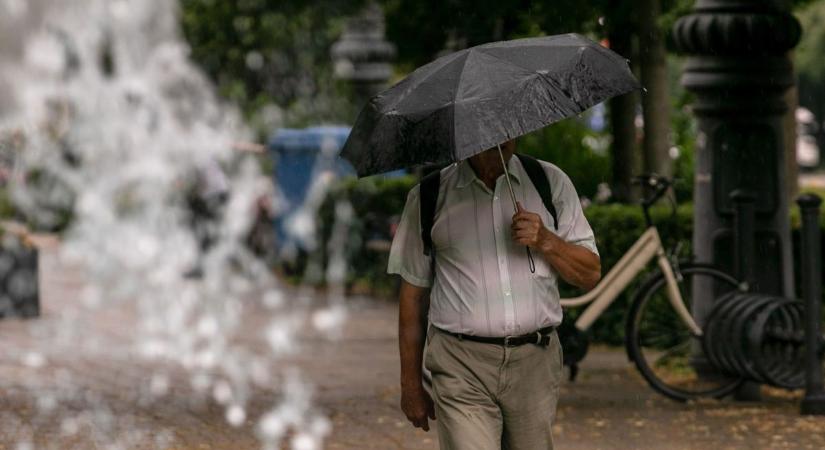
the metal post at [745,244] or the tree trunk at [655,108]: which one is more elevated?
the tree trunk at [655,108]

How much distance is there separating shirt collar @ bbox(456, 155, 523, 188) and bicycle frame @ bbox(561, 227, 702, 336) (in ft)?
15.3

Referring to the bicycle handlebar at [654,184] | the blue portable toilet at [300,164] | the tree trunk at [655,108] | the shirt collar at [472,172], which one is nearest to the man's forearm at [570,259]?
the shirt collar at [472,172]

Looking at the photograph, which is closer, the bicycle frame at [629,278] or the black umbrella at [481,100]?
the black umbrella at [481,100]

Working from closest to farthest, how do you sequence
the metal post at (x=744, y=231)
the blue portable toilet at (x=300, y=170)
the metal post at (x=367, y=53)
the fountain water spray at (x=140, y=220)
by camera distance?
the metal post at (x=744, y=231)
the fountain water spray at (x=140, y=220)
the metal post at (x=367, y=53)
the blue portable toilet at (x=300, y=170)

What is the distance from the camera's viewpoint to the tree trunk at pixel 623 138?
46.6 ft

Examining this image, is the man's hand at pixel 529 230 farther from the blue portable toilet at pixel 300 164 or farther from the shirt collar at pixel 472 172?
the blue portable toilet at pixel 300 164

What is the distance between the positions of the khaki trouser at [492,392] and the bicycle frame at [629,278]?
4.62 meters

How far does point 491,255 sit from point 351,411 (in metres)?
4.51

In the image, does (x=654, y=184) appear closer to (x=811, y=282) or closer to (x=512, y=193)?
(x=811, y=282)

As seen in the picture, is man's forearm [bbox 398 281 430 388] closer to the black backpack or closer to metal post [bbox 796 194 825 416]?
the black backpack

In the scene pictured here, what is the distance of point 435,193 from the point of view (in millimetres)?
5340

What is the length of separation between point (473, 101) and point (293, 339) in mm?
8591

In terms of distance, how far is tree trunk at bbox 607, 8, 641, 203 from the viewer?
559 inches

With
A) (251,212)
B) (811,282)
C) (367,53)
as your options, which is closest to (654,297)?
(811,282)
